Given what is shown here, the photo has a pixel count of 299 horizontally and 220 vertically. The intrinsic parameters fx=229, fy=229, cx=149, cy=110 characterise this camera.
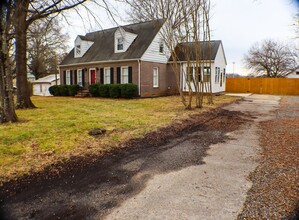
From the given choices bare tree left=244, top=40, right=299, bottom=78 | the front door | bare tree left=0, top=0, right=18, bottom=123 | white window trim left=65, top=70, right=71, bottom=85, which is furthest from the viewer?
bare tree left=244, top=40, right=299, bottom=78

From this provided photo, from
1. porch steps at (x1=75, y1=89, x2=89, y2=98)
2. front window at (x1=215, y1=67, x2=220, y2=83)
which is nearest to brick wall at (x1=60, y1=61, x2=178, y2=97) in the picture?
porch steps at (x1=75, y1=89, x2=89, y2=98)

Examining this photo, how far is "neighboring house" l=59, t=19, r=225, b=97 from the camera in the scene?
18.4 meters

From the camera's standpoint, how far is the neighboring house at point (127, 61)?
18422 mm

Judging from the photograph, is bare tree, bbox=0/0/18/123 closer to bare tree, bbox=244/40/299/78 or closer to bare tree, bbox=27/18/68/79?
bare tree, bbox=27/18/68/79

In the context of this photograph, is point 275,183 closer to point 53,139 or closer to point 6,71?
point 53,139

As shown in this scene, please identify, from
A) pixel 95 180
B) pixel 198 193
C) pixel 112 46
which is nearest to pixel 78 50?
pixel 112 46

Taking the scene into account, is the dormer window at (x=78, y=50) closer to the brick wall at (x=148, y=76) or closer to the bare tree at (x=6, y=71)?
the brick wall at (x=148, y=76)

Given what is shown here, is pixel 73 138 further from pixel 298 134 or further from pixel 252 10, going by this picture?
pixel 298 134

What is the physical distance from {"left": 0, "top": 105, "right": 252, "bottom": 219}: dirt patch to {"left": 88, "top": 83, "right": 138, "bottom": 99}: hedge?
1162cm

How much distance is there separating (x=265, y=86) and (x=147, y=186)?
28.1 metres

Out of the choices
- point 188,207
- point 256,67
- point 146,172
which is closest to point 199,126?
point 146,172

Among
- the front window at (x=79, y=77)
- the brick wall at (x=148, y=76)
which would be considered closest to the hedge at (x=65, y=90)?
the front window at (x=79, y=77)

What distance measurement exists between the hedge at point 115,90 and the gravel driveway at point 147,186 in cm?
1214

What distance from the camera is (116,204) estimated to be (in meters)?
2.99
